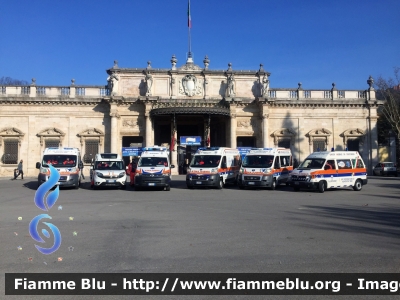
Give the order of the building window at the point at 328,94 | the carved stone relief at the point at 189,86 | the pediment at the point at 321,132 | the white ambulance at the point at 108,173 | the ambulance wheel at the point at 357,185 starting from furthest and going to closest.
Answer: the building window at the point at 328,94 < the pediment at the point at 321,132 < the carved stone relief at the point at 189,86 < the ambulance wheel at the point at 357,185 < the white ambulance at the point at 108,173

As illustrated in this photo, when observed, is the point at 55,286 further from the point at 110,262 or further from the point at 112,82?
the point at 112,82

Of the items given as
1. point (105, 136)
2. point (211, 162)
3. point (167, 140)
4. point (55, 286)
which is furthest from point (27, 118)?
point (55, 286)

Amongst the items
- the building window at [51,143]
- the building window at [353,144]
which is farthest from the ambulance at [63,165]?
the building window at [353,144]

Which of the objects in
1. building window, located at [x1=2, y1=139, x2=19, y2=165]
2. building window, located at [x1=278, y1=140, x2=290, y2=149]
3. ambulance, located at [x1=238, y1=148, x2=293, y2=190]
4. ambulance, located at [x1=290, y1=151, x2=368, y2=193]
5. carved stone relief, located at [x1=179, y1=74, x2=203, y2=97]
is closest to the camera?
ambulance, located at [x1=290, y1=151, x2=368, y2=193]

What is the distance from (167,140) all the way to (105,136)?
6.15 m

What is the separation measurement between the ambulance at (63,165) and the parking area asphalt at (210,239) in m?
7.43

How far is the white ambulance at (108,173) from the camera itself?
20.9 metres

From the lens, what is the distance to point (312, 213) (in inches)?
472

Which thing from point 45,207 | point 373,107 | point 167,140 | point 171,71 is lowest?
A: point 45,207

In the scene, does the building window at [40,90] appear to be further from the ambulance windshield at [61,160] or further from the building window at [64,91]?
the ambulance windshield at [61,160]

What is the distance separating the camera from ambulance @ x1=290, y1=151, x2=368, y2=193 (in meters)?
19.7

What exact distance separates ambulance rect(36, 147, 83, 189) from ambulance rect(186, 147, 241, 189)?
6469 millimetres

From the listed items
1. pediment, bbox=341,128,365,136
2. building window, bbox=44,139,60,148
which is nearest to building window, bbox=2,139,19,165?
building window, bbox=44,139,60,148

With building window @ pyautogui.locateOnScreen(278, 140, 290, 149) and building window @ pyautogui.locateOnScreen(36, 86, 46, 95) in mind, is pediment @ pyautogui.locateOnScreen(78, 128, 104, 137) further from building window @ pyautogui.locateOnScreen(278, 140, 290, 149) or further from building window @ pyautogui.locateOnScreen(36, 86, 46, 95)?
building window @ pyautogui.locateOnScreen(278, 140, 290, 149)
